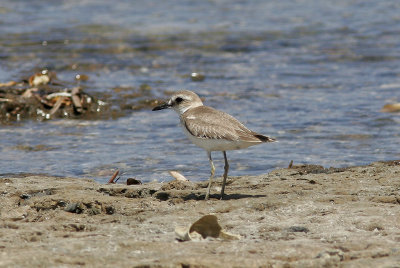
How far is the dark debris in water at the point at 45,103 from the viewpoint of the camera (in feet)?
33.6

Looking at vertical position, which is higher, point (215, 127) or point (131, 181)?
point (215, 127)

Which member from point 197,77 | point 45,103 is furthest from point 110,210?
point 197,77

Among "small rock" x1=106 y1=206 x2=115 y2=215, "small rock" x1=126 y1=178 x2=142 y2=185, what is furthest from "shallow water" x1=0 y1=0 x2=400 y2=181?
"small rock" x1=106 y1=206 x2=115 y2=215

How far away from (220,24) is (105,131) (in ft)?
25.9

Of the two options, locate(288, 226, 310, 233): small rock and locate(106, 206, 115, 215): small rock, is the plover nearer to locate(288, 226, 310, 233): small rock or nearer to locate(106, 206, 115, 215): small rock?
locate(106, 206, 115, 215): small rock

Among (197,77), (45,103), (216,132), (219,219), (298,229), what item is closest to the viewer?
(298,229)

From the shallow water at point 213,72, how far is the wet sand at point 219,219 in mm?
1486

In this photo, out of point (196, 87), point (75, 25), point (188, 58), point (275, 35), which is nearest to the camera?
point (196, 87)

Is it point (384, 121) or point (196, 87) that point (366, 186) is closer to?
point (384, 121)

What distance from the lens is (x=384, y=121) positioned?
9711mm

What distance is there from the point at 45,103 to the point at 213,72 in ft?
12.6

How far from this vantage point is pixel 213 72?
43.5 feet

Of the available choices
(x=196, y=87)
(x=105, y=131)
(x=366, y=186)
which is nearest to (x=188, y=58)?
(x=196, y=87)

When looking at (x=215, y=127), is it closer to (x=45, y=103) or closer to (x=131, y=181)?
(x=131, y=181)
